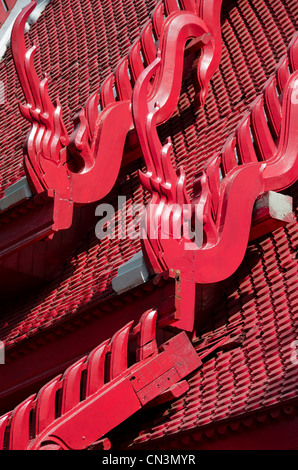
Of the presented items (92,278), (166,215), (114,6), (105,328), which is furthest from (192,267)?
(114,6)

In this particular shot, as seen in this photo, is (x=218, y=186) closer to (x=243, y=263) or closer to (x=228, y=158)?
(x=228, y=158)

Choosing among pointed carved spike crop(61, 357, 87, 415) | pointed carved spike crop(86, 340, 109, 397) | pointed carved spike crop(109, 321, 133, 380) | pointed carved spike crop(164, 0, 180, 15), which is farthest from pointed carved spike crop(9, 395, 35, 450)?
pointed carved spike crop(164, 0, 180, 15)

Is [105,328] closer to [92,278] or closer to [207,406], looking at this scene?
[92,278]

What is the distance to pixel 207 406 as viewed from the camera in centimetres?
777

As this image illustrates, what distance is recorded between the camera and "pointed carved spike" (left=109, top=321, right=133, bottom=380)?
7.95 m

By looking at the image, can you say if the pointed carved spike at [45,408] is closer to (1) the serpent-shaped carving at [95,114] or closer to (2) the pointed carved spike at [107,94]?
(1) the serpent-shaped carving at [95,114]

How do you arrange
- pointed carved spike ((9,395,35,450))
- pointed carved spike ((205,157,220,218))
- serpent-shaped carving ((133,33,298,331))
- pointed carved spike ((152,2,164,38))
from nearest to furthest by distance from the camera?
pointed carved spike ((9,395,35,450))
serpent-shaped carving ((133,33,298,331))
pointed carved spike ((205,157,220,218))
pointed carved spike ((152,2,164,38))

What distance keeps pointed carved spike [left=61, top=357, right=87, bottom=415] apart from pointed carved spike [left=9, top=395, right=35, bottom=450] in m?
0.29

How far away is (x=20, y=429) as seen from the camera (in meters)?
7.37

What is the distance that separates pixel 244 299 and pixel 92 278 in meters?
1.77

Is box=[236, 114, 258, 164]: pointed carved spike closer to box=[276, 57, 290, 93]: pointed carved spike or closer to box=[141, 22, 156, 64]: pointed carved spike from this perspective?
box=[276, 57, 290, 93]: pointed carved spike

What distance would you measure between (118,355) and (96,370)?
8.5 inches

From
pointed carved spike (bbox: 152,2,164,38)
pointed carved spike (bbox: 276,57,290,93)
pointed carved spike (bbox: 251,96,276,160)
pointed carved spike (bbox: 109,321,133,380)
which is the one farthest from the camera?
pointed carved spike (bbox: 152,2,164,38)

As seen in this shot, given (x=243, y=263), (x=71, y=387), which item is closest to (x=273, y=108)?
(x=243, y=263)
